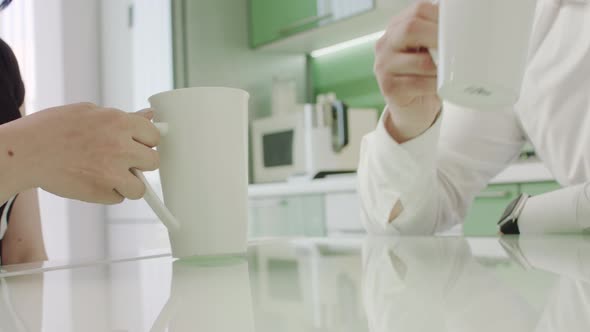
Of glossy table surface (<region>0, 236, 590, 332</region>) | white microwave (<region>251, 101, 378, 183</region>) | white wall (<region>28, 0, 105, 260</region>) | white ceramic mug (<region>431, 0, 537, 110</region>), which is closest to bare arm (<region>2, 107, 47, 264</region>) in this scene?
glossy table surface (<region>0, 236, 590, 332</region>)

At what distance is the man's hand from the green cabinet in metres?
0.94

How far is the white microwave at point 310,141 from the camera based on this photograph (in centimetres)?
256

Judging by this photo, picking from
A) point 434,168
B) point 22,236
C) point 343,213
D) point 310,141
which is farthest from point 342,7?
point 22,236

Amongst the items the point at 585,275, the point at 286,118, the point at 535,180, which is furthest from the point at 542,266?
the point at 286,118

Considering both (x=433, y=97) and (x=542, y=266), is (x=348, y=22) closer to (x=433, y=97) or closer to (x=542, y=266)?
(x=433, y=97)

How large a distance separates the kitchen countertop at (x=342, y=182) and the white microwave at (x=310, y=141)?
0.49ft

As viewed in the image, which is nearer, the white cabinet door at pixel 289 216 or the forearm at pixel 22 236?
the forearm at pixel 22 236

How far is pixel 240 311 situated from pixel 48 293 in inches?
7.4

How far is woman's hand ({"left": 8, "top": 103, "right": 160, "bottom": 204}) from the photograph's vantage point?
21.2 inches

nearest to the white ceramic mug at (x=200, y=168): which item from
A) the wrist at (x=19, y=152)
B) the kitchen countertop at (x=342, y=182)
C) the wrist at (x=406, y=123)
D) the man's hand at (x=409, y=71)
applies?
the wrist at (x=19, y=152)

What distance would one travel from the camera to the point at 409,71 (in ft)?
2.53

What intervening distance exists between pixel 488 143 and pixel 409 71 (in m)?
0.54

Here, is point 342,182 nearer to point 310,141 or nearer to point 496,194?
point 310,141

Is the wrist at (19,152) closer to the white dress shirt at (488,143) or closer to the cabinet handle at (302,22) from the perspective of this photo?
the white dress shirt at (488,143)
